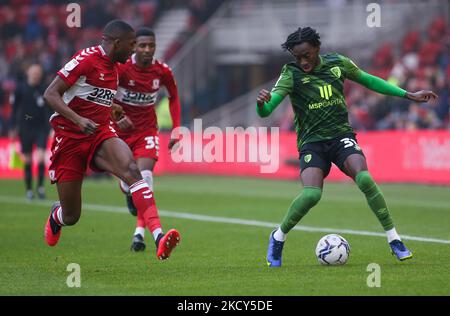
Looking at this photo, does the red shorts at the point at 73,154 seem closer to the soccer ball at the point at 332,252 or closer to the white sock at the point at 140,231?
the white sock at the point at 140,231

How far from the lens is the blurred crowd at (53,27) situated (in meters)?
33.5

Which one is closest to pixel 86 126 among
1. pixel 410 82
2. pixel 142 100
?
pixel 142 100

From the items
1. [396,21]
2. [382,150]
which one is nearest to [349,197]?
[382,150]

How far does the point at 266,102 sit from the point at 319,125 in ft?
2.65

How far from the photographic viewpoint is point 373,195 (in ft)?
31.2

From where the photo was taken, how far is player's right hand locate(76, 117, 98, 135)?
898 centimetres

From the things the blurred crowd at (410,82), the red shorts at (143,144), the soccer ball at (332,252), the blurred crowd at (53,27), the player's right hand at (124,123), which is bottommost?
the soccer ball at (332,252)

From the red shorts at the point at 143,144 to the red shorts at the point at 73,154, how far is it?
2.17 meters

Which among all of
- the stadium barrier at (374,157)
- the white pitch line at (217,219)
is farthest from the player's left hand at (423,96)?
the stadium barrier at (374,157)

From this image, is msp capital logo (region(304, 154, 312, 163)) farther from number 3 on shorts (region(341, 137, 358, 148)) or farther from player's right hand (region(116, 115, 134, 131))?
player's right hand (region(116, 115, 134, 131))

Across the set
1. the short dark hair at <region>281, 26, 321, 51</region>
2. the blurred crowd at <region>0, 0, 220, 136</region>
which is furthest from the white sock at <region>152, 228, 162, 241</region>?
the blurred crowd at <region>0, 0, 220, 136</region>

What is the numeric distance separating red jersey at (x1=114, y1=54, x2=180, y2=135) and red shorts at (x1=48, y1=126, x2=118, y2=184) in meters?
2.23

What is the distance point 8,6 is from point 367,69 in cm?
1606

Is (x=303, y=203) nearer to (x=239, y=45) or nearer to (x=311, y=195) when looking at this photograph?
(x=311, y=195)
